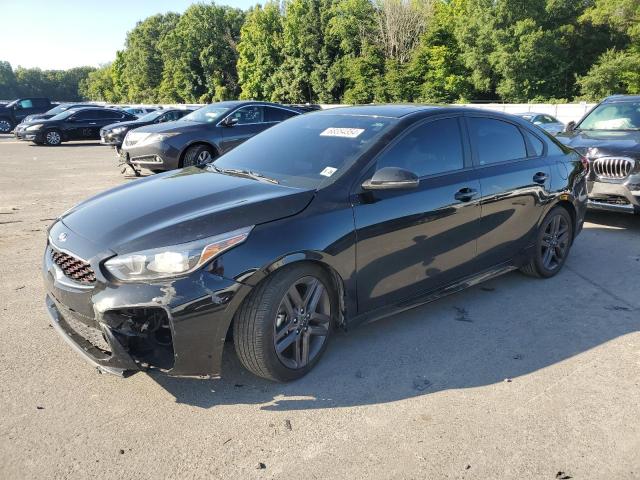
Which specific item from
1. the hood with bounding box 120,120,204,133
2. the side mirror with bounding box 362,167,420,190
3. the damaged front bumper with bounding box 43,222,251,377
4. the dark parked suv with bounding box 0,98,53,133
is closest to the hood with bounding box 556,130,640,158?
the side mirror with bounding box 362,167,420,190

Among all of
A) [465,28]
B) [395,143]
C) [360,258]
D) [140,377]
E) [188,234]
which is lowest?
[140,377]

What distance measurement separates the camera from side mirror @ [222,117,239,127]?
11.1m

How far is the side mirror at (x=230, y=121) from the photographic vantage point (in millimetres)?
11125

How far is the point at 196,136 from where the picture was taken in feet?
34.9

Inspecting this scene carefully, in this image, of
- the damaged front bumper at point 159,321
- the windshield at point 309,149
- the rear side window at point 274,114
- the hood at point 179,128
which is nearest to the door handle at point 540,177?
the windshield at point 309,149

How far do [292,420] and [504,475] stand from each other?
1.11 m

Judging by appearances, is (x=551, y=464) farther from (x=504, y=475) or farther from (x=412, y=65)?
(x=412, y=65)

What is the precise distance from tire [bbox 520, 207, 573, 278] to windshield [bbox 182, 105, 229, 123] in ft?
25.6

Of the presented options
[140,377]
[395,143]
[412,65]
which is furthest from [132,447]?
[412,65]

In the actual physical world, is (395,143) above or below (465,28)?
below

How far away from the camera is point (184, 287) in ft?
9.00

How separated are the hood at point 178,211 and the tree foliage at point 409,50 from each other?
4347 centimetres

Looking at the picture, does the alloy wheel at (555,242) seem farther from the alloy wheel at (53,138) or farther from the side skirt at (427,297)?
the alloy wheel at (53,138)

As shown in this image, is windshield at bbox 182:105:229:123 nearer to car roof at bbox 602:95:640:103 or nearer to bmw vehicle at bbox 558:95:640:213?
bmw vehicle at bbox 558:95:640:213
